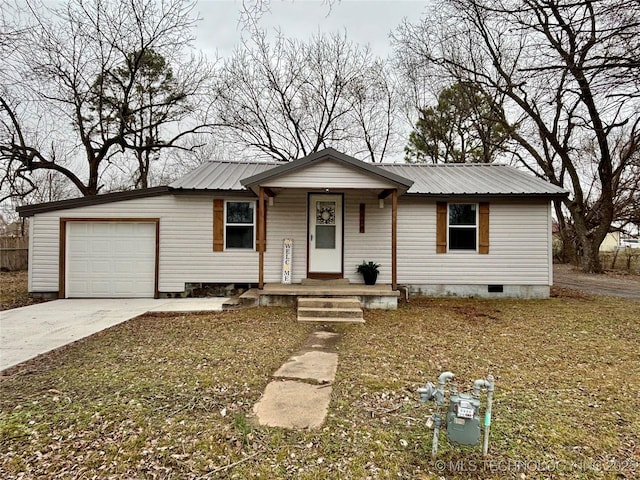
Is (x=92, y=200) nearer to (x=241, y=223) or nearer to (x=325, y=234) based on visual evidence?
(x=241, y=223)

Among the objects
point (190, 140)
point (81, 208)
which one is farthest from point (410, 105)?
point (81, 208)

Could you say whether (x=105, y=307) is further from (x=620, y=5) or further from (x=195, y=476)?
(x=620, y=5)

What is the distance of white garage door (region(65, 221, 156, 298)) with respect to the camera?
859 cm

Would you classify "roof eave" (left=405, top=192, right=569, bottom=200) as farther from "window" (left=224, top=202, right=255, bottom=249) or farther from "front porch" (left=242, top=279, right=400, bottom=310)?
"window" (left=224, top=202, right=255, bottom=249)

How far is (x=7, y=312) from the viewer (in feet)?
23.0

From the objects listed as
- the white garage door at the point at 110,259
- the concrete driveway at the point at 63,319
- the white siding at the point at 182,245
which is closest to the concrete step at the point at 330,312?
the concrete driveway at the point at 63,319

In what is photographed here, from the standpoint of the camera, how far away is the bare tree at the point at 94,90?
42.0 feet

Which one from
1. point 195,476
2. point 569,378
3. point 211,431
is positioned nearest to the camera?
point 195,476

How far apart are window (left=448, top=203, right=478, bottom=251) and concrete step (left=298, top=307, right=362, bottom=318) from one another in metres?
3.87

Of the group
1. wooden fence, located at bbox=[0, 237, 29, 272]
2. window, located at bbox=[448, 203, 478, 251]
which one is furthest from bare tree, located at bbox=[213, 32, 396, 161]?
window, located at bbox=[448, 203, 478, 251]

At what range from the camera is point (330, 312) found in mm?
6734

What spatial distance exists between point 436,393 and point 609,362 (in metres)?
3.60

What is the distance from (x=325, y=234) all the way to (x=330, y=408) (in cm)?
620

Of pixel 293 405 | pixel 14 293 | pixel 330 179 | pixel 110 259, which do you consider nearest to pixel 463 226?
pixel 330 179
